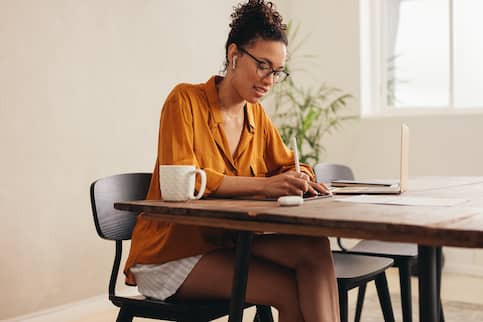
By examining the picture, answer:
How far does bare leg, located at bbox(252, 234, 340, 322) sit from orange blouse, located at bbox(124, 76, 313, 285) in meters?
0.14

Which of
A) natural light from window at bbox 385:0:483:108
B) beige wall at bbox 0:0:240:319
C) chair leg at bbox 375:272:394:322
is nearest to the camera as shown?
chair leg at bbox 375:272:394:322

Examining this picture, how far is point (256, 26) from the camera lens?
182 centimetres

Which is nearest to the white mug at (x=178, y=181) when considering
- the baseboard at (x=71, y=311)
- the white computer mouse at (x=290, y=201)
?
the white computer mouse at (x=290, y=201)

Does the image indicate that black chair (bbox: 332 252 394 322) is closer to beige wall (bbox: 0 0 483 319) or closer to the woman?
the woman

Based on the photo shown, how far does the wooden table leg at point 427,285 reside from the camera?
1.25 metres

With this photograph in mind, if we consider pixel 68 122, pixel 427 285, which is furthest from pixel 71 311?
pixel 427 285

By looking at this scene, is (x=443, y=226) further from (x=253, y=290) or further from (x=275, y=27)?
(x=275, y=27)

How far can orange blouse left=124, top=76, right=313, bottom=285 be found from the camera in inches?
64.9

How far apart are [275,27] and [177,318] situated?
856 millimetres

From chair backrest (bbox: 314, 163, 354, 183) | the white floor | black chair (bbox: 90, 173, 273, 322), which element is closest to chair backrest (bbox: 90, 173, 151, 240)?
black chair (bbox: 90, 173, 273, 322)

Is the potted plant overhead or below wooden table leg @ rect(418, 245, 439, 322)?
overhead

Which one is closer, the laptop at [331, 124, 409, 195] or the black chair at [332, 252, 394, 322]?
the laptop at [331, 124, 409, 195]

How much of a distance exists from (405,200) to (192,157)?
0.55 m

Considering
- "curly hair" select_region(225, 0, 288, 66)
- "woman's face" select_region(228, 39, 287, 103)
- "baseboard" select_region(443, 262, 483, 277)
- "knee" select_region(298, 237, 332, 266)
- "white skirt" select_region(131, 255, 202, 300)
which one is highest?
"curly hair" select_region(225, 0, 288, 66)
